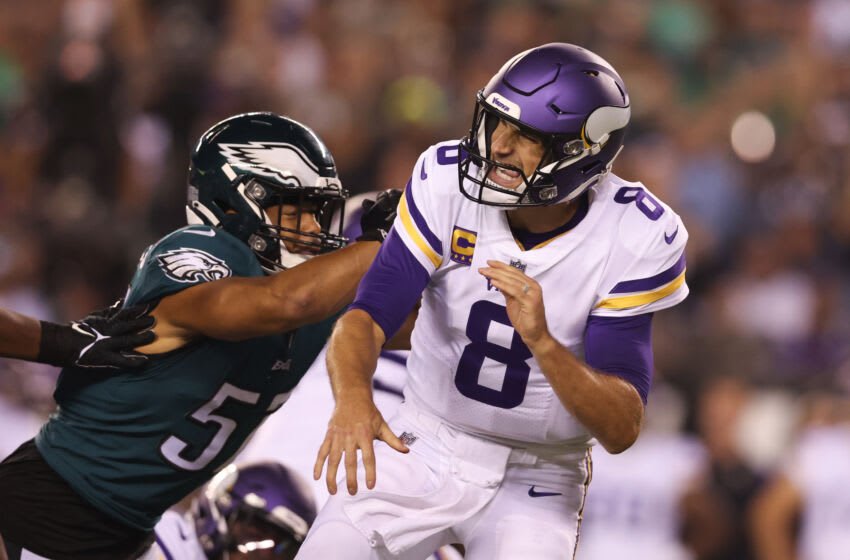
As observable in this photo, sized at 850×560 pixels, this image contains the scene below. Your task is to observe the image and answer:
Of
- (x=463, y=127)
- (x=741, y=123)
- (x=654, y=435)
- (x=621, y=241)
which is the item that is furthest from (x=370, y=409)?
(x=741, y=123)

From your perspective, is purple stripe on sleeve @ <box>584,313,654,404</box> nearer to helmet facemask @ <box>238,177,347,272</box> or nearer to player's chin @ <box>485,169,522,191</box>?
player's chin @ <box>485,169,522,191</box>

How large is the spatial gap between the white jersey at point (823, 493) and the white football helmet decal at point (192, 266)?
4102 millimetres

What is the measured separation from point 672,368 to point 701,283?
92 centimetres

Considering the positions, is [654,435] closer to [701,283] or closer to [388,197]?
[701,283]

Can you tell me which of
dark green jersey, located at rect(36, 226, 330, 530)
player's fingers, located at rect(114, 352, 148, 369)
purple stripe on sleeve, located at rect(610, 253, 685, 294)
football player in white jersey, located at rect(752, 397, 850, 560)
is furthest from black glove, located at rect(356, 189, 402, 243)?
football player in white jersey, located at rect(752, 397, 850, 560)

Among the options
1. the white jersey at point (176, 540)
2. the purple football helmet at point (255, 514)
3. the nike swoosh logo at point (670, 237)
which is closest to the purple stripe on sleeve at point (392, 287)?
the nike swoosh logo at point (670, 237)

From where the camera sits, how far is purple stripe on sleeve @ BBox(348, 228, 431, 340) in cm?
330

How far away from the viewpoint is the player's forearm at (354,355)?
3113 millimetres

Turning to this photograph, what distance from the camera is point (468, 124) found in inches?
341

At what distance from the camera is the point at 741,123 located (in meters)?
8.77

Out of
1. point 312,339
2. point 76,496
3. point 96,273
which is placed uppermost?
point 312,339

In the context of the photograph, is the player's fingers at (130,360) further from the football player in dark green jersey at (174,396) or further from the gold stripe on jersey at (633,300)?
the gold stripe on jersey at (633,300)

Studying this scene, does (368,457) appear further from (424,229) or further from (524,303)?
(424,229)

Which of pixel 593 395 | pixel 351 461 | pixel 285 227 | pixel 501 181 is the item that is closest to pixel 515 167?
pixel 501 181
